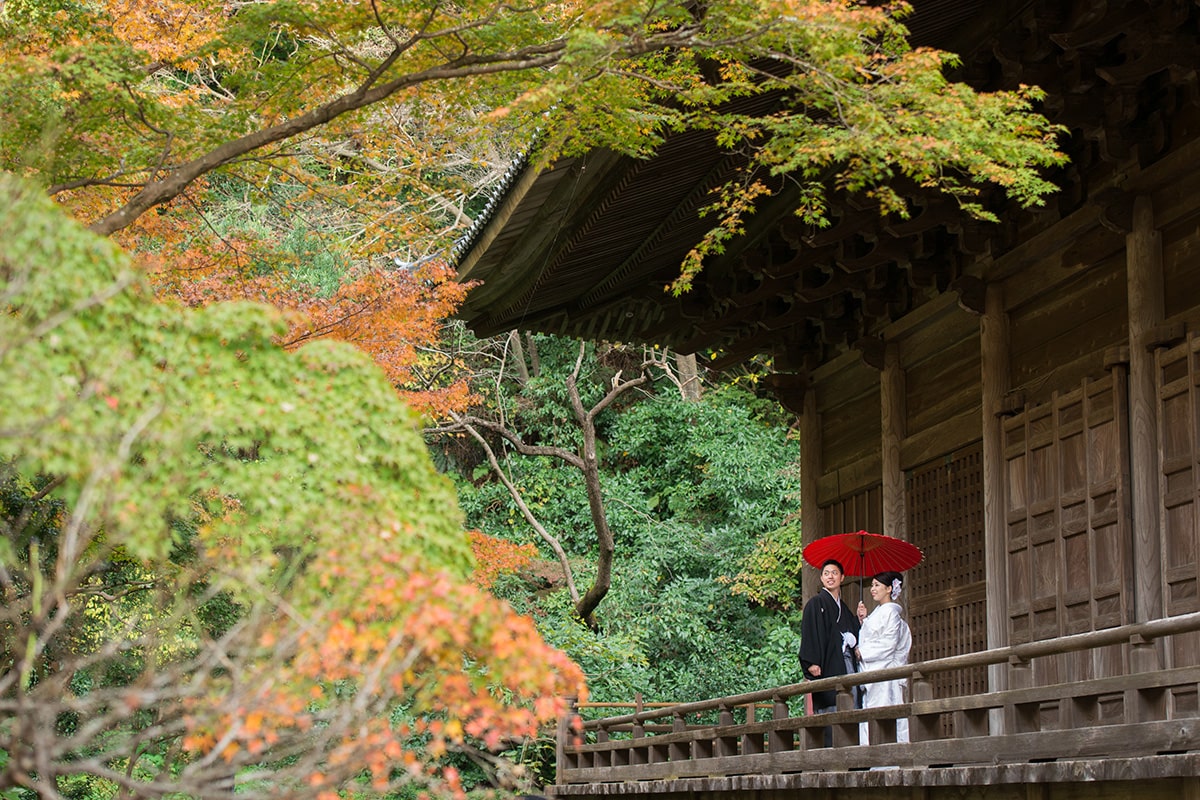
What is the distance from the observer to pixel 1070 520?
7992mm

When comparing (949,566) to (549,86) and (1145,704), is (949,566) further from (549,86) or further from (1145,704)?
(549,86)

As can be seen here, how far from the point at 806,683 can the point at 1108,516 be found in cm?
204

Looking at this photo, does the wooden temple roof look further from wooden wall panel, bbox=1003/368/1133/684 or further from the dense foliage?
the dense foliage

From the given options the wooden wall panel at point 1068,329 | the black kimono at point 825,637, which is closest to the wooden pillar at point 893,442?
the black kimono at point 825,637

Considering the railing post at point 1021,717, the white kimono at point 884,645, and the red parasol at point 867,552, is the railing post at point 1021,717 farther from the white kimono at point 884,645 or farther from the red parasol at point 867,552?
the red parasol at point 867,552

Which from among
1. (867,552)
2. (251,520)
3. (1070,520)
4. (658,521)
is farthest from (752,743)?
(658,521)

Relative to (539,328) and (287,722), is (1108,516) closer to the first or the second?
(287,722)

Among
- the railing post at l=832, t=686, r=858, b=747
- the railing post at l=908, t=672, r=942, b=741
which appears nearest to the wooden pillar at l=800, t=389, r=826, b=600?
the railing post at l=832, t=686, r=858, b=747

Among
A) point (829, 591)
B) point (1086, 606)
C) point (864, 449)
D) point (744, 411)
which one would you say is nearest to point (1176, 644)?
point (1086, 606)

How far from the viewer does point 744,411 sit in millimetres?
22656

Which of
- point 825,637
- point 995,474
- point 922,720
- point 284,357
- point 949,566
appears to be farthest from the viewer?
point 949,566

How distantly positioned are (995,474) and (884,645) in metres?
1.35

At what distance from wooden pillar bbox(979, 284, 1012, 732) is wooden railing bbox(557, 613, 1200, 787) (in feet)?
0.95

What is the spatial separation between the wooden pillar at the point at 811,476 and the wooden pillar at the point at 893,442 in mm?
1550
